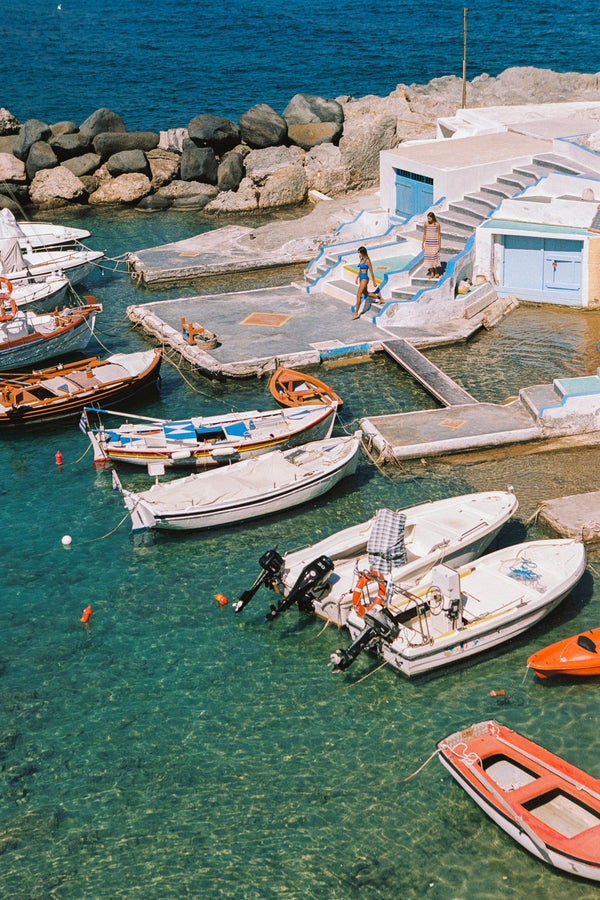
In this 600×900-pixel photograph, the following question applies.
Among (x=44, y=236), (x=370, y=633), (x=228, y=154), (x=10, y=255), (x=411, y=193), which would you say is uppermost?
(x=411, y=193)

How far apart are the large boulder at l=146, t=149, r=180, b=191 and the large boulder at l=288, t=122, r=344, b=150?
5.73 m

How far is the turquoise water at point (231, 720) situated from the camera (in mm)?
12094

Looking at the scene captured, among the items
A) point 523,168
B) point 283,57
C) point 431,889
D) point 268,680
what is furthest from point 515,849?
point 283,57

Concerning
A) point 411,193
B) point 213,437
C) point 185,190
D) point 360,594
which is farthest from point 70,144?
point 360,594

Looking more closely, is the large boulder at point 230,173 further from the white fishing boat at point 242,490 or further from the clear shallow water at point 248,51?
the white fishing boat at point 242,490

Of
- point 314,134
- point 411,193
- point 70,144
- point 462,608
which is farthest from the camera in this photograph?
point 314,134

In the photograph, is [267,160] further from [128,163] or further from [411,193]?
[411,193]

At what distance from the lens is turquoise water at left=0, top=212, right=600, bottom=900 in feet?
39.7

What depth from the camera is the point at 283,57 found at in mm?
92000

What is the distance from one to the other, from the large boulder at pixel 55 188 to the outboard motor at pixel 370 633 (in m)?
32.7

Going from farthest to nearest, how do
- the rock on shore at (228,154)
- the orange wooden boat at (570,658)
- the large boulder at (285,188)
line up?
the rock on shore at (228,154) < the large boulder at (285,188) < the orange wooden boat at (570,658)

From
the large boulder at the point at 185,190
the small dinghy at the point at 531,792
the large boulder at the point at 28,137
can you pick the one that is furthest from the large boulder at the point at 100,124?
the small dinghy at the point at 531,792

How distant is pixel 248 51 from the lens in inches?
3784

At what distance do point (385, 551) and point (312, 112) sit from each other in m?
35.5
